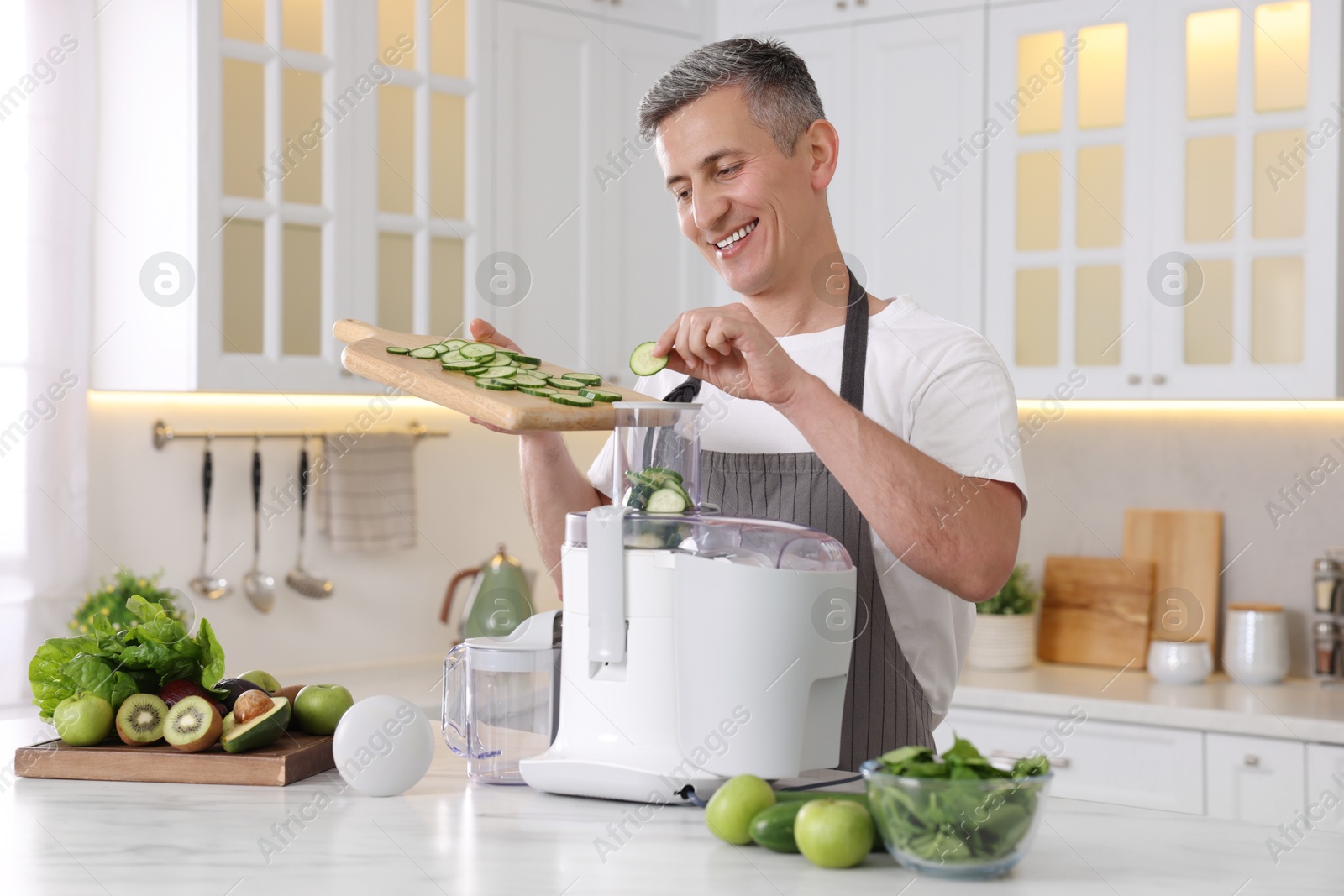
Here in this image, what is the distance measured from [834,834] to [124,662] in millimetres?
769

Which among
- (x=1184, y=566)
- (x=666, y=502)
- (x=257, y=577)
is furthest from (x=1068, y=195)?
(x=666, y=502)

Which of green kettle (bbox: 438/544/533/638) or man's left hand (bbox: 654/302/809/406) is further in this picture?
green kettle (bbox: 438/544/533/638)

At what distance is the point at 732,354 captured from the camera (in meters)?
1.39

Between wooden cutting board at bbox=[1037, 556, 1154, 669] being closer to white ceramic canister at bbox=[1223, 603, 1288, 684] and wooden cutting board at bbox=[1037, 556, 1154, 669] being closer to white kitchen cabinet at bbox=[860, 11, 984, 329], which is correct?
white ceramic canister at bbox=[1223, 603, 1288, 684]

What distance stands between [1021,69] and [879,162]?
0.38m

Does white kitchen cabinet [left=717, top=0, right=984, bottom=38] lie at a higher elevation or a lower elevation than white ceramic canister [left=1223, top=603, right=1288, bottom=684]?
higher

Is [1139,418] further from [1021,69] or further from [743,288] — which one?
[743,288]

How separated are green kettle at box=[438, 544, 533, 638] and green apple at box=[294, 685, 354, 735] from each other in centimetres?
173

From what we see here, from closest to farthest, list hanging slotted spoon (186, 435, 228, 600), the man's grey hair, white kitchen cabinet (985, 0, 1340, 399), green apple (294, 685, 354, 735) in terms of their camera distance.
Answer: green apple (294, 685, 354, 735) < the man's grey hair < white kitchen cabinet (985, 0, 1340, 399) < hanging slotted spoon (186, 435, 228, 600)

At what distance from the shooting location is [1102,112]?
10.2 feet

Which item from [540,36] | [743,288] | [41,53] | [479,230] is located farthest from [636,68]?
[743,288]

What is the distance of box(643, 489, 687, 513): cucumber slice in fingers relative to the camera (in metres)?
1.26

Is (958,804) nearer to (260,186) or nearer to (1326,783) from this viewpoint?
(1326,783)

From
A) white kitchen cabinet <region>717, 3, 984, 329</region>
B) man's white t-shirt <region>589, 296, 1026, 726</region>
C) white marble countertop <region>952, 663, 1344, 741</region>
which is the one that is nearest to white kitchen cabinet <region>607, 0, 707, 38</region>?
white kitchen cabinet <region>717, 3, 984, 329</region>
